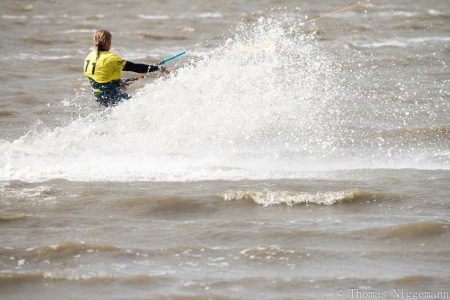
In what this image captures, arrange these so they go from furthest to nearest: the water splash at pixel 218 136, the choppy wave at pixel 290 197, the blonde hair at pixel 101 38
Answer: the blonde hair at pixel 101 38 → the water splash at pixel 218 136 → the choppy wave at pixel 290 197

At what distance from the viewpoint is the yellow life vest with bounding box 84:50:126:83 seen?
30.5ft

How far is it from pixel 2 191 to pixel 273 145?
4.01 metres

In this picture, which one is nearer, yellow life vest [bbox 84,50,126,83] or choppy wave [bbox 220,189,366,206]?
choppy wave [bbox 220,189,366,206]

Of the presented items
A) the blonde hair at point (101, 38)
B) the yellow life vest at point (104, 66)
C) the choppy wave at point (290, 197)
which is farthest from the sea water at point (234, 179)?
the blonde hair at point (101, 38)

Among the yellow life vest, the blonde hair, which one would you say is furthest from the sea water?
the blonde hair

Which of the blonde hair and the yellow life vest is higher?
the blonde hair

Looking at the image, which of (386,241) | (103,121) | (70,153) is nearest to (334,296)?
(386,241)

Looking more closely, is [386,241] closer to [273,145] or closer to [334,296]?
[334,296]

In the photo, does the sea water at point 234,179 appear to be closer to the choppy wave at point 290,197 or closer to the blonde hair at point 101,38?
the choppy wave at point 290,197

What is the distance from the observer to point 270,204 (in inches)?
291

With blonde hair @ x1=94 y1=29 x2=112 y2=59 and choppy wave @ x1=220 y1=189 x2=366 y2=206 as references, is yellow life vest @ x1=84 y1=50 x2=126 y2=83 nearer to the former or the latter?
blonde hair @ x1=94 y1=29 x2=112 y2=59

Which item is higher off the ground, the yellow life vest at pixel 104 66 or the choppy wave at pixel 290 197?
the yellow life vest at pixel 104 66

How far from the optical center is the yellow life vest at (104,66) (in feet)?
30.5

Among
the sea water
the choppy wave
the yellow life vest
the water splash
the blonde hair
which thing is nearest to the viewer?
the sea water
